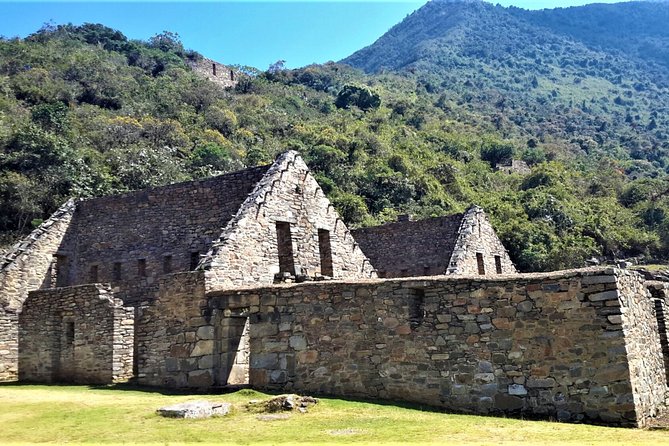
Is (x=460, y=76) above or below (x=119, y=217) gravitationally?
above

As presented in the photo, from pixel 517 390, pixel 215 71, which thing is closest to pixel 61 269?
pixel 517 390

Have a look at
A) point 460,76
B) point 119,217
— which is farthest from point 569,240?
point 460,76

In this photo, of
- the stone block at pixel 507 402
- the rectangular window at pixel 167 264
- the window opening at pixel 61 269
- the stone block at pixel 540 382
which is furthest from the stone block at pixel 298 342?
the window opening at pixel 61 269

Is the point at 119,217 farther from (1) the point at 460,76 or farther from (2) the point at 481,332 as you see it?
(1) the point at 460,76

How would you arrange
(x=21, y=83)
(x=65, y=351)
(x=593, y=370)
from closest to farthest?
(x=593, y=370) < (x=65, y=351) < (x=21, y=83)

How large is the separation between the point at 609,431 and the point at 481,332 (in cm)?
278

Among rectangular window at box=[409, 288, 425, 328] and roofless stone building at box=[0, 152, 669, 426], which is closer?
roofless stone building at box=[0, 152, 669, 426]

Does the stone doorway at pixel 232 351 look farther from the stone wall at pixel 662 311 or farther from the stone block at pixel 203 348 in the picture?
the stone wall at pixel 662 311

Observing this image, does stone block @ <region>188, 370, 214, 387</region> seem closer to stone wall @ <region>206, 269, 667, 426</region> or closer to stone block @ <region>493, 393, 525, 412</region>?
stone wall @ <region>206, 269, 667, 426</region>

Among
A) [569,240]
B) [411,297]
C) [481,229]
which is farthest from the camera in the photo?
[569,240]

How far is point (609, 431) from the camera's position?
9625 millimetres

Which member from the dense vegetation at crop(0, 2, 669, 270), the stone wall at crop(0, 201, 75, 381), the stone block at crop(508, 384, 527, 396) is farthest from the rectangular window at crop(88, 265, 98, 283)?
the stone block at crop(508, 384, 527, 396)

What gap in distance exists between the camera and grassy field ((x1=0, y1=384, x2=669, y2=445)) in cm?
888

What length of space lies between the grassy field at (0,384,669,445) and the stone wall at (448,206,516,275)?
1489 centimetres
